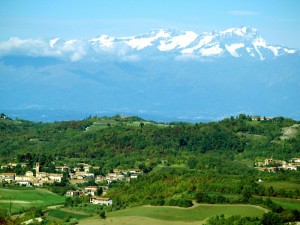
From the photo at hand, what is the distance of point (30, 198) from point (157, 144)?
27.5 m

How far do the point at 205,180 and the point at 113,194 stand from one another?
651 centimetres

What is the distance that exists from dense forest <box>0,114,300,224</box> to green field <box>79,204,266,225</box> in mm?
5166

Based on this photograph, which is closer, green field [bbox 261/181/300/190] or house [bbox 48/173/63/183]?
green field [bbox 261/181/300/190]

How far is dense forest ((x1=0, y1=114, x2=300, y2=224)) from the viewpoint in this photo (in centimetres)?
5261

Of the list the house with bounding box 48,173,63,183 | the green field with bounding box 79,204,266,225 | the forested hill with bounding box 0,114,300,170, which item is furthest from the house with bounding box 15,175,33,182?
the green field with bounding box 79,204,266,225

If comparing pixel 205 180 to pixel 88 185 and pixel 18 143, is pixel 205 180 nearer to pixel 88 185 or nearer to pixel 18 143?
pixel 88 185

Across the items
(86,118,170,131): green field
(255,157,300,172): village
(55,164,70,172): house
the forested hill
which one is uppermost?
(86,118,170,131): green field

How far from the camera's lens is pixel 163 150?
7800 centimetres

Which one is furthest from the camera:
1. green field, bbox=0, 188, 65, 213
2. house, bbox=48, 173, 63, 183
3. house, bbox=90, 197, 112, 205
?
house, bbox=48, 173, 63, 183

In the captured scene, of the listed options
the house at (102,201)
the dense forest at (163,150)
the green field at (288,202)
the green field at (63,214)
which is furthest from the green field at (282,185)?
the green field at (63,214)

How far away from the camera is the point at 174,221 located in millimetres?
40062

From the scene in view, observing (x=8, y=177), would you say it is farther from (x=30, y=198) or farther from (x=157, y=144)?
(x=157, y=144)

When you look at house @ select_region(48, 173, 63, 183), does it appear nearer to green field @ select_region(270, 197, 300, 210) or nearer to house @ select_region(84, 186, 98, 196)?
house @ select_region(84, 186, 98, 196)

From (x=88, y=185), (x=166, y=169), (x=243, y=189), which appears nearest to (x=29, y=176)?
(x=88, y=185)
